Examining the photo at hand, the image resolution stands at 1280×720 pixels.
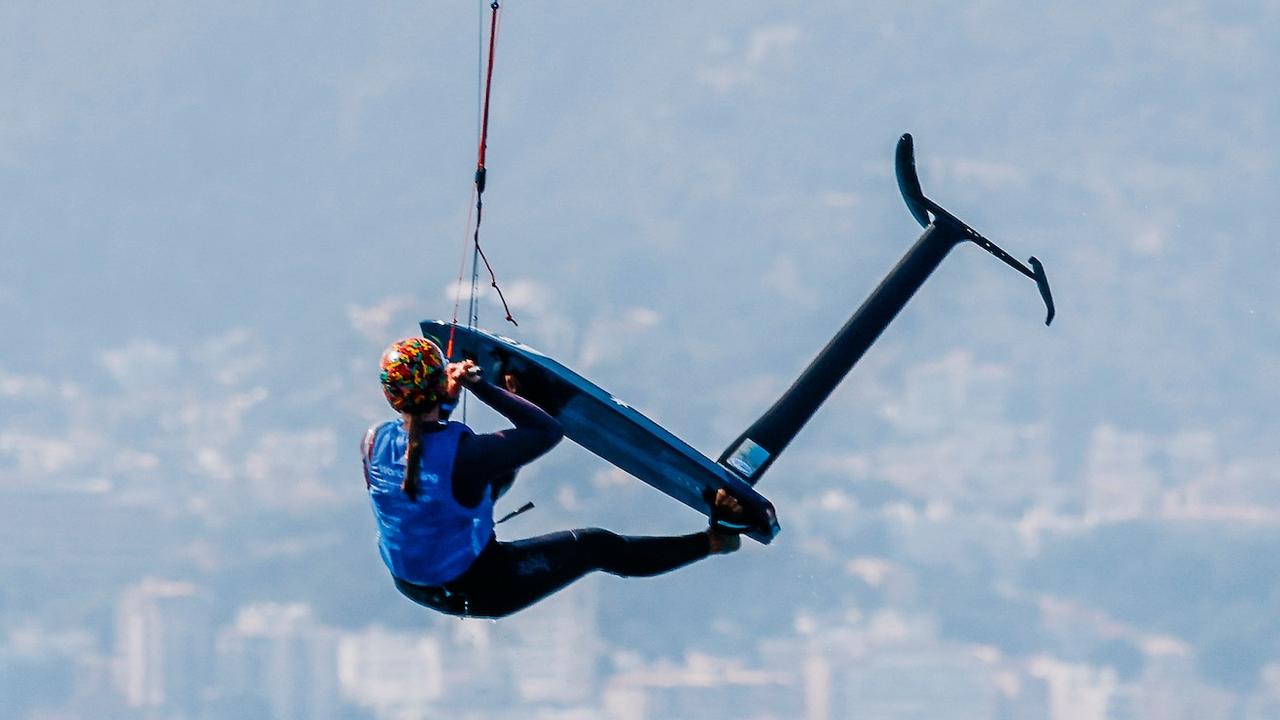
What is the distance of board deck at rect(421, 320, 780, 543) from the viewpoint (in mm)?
14523

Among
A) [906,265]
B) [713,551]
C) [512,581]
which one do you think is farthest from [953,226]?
[512,581]

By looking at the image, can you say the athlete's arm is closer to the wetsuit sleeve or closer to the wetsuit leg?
the wetsuit sleeve

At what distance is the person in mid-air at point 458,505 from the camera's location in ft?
40.0

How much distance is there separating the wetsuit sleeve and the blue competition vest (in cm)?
9

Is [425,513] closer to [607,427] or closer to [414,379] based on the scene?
[414,379]

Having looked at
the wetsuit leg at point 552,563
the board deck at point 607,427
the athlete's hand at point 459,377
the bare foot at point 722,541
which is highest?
the board deck at point 607,427

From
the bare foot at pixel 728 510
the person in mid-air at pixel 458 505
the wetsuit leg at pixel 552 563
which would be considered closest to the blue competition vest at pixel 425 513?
the person in mid-air at pixel 458 505

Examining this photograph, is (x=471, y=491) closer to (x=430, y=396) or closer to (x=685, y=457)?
(x=430, y=396)

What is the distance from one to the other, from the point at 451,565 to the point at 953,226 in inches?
288

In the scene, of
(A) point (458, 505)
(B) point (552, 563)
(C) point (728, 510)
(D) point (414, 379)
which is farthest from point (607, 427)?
(D) point (414, 379)

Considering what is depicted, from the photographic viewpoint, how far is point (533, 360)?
48.1 ft

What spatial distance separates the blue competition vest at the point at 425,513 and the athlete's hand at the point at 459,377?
9.5 inches

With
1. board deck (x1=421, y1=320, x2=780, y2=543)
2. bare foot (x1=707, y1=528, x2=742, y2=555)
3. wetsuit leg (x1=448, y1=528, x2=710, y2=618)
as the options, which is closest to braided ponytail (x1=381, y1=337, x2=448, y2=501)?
wetsuit leg (x1=448, y1=528, x2=710, y2=618)

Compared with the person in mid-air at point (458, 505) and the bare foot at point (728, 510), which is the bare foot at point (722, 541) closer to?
the bare foot at point (728, 510)
